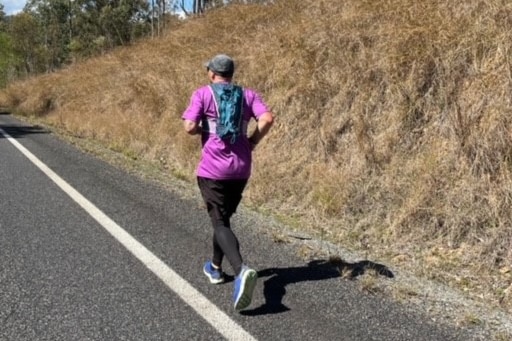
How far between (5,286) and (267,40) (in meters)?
9.12

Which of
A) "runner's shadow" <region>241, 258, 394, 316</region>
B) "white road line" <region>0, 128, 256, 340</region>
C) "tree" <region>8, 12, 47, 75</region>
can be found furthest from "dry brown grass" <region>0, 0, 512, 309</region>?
"tree" <region>8, 12, 47, 75</region>

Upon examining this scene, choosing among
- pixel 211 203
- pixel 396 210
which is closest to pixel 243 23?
pixel 396 210

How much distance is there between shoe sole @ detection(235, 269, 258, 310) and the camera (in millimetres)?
3635

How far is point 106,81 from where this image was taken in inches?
845

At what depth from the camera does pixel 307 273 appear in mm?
4668

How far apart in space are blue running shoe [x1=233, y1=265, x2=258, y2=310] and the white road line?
0.43 ft

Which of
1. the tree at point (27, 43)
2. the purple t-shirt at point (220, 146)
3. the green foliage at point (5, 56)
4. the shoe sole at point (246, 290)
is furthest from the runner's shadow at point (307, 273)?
the tree at point (27, 43)

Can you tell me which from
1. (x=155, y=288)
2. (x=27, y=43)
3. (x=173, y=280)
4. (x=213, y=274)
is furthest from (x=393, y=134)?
(x=27, y=43)

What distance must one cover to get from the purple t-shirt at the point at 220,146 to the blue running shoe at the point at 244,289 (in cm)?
78

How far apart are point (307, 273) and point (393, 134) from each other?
9.95 feet

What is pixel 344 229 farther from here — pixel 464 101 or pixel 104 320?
pixel 104 320

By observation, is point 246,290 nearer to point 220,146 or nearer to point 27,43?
point 220,146

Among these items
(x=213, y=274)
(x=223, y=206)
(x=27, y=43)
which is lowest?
(x=213, y=274)

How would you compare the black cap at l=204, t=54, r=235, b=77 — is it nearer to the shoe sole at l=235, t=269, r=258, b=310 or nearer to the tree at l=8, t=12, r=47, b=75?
the shoe sole at l=235, t=269, r=258, b=310
